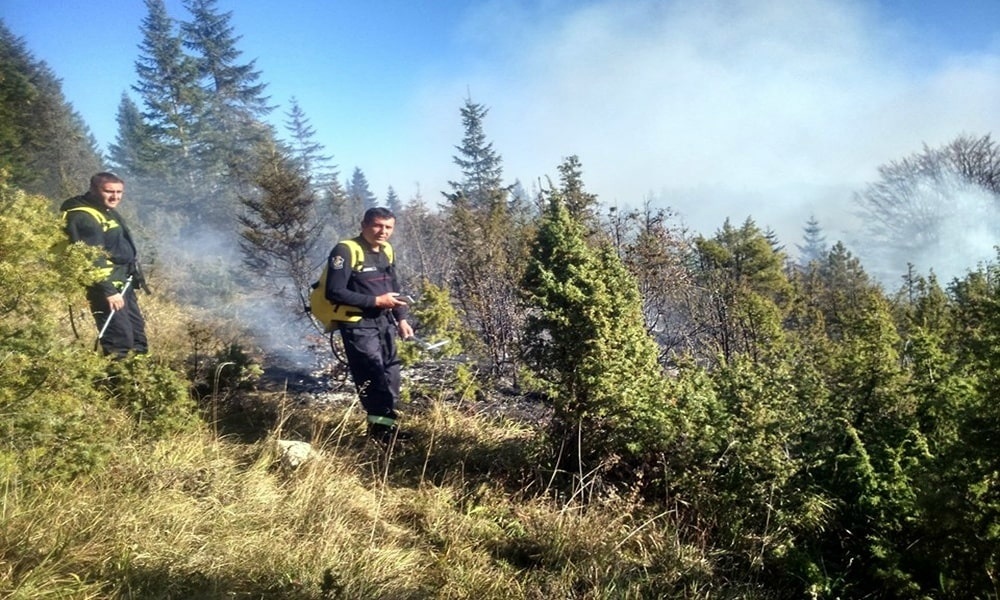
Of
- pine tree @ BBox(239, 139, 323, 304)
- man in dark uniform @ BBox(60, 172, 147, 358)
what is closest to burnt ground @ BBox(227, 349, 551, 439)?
man in dark uniform @ BBox(60, 172, 147, 358)

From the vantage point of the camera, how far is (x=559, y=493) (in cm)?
314

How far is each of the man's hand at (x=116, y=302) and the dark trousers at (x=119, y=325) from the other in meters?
0.08

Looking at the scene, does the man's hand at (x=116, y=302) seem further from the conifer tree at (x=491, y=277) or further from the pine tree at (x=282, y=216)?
the pine tree at (x=282, y=216)

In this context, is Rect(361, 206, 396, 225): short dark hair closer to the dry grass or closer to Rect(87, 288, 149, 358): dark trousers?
the dry grass

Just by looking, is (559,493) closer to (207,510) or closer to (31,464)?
(207,510)

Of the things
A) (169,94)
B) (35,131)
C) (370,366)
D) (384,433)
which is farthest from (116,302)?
(169,94)

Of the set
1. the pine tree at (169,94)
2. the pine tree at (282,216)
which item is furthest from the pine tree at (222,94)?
the pine tree at (282,216)

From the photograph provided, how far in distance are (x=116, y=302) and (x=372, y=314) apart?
6.61 ft

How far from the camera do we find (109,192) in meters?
4.37

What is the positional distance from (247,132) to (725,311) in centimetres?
2512

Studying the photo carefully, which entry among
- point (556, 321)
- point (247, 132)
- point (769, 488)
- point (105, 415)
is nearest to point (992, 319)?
point (769, 488)

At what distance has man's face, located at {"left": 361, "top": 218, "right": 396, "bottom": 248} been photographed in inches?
164

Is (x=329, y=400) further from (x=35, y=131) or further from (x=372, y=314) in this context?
(x=35, y=131)

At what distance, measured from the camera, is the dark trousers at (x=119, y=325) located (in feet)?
14.0
